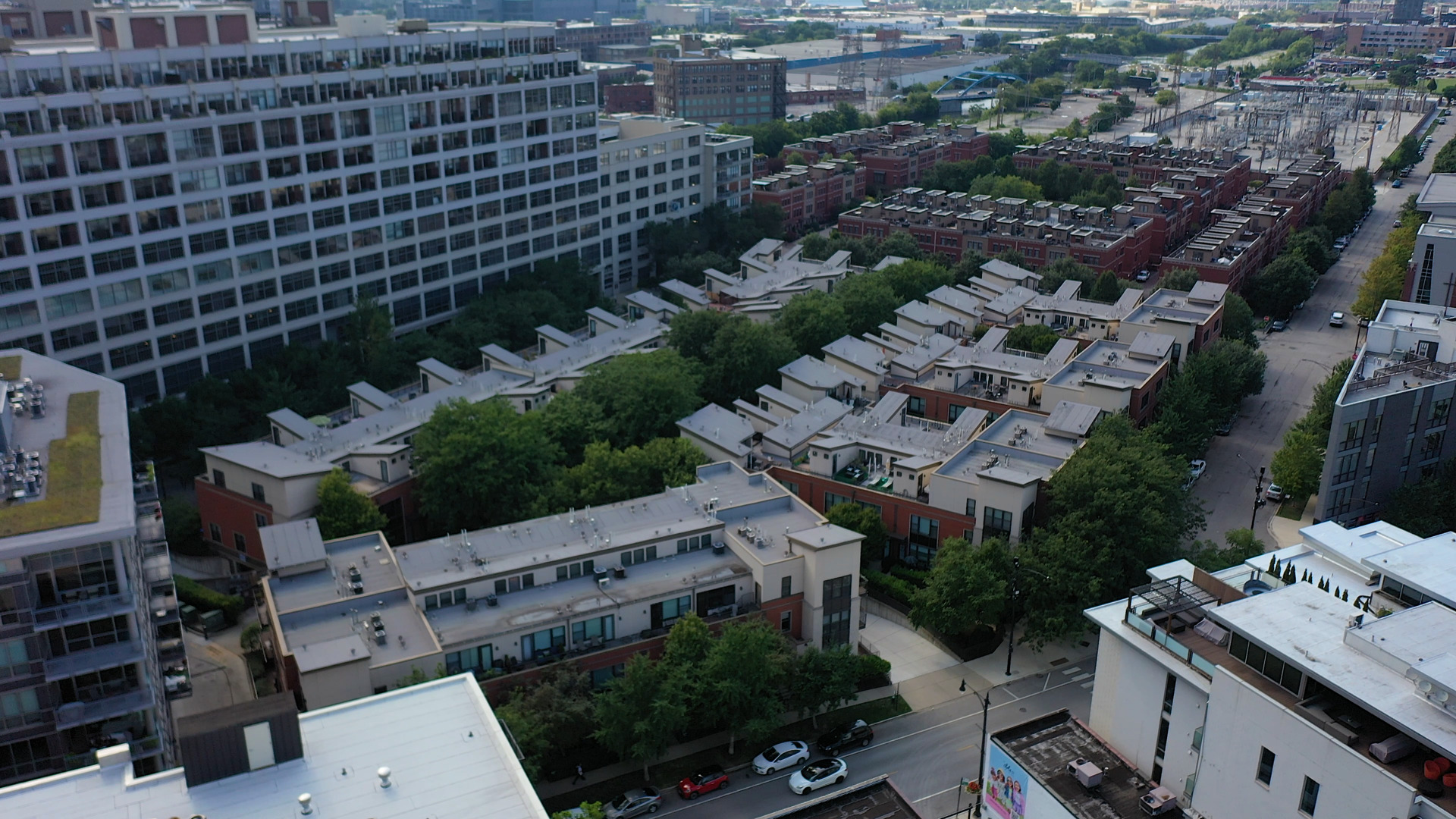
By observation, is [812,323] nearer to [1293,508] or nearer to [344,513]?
[1293,508]

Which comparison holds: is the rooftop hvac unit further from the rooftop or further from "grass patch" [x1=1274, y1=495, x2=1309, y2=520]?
"grass patch" [x1=1274, y1=495, x2=1309, y2=520]

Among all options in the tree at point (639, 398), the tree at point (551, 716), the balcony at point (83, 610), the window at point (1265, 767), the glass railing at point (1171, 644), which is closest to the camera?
the window at point (1265, 767)

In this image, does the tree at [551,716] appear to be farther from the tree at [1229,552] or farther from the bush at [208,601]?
the tree at [1229,552]

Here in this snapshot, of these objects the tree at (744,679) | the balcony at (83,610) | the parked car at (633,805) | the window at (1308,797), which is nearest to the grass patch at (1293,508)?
the tree at (744,679)

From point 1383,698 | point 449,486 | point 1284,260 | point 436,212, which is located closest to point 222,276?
point 436,212

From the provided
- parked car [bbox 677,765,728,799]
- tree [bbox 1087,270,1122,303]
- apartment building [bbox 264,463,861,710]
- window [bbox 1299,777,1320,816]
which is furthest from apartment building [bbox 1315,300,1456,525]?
parked car [bbox 677,765,728,799]

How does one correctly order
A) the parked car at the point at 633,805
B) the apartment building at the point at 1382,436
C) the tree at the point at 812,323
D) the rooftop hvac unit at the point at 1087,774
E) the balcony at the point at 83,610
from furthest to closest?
the tree at the point at 812,323 < the apartment building at the point at 1382,436 < the parked car at the point at 633,805 < the rooftop hvac unit at the point at 1087,774 < the balcony at the point at 83,610
